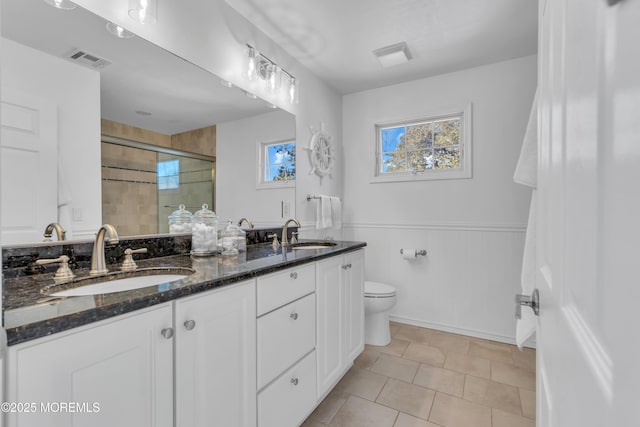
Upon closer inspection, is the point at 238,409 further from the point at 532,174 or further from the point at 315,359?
the point at 532,174

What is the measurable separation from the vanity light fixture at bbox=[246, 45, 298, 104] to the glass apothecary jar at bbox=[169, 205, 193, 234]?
3.31ft

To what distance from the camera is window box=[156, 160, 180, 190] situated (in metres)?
1.53

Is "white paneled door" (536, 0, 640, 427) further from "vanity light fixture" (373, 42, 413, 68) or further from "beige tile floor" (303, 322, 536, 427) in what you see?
"vanity light fixture" (373, 42, 413, 68)

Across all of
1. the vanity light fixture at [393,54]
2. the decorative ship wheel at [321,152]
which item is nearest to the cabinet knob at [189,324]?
the decorative ship wheel at [321,152]

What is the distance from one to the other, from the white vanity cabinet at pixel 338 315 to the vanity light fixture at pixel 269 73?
4.42 ft

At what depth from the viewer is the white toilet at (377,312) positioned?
244cm

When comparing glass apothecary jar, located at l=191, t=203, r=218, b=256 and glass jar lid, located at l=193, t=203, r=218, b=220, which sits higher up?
glass jar lid, located at l=193, t=203, r=218, b=220

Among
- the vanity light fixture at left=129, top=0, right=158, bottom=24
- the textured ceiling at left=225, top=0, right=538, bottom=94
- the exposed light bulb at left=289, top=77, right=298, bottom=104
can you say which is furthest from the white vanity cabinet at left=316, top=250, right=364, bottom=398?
the textured ceiling at left=225, top=0, right=538, bottom=94

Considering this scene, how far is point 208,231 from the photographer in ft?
5.31

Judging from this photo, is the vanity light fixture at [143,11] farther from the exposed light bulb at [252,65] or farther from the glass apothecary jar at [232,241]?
the glass apothecary jar at [232,241]

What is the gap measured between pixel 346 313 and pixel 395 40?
79.7 inches

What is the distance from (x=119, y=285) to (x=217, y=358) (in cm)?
47

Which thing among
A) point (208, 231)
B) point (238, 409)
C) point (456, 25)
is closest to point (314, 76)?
point (456, 25)

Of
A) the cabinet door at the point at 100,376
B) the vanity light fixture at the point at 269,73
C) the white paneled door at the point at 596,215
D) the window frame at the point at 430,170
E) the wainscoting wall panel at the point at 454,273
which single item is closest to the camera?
the white paneled door at the point at 596,215
